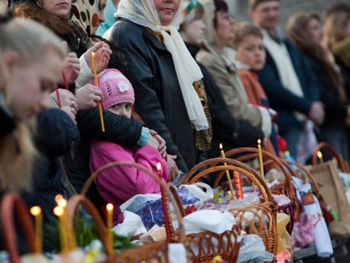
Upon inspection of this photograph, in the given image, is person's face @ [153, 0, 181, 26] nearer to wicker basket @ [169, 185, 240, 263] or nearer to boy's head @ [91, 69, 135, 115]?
boy's head @ [91, 69, 135, 115]

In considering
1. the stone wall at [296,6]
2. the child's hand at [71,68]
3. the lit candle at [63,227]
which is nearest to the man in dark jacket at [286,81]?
the child's hand at [71,68]

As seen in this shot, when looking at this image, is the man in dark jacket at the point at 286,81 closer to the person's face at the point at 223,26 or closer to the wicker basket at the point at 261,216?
the person's face at the point at 223,26

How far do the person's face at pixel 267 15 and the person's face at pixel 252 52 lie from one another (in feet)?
3.36

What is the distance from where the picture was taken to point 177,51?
7500 mm

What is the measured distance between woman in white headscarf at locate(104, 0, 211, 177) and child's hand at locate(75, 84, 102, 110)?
760 millimetres

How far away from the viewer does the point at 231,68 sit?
9.14 meters

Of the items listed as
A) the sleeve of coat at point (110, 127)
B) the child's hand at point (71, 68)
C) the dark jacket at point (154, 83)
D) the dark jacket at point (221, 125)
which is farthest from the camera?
the dark jacket at point (221, 125)

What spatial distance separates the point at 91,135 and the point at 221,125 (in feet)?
6.64

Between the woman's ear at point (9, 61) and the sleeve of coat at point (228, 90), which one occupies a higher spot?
the woman's ear at point (9, 61)

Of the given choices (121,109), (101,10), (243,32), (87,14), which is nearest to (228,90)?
(243,32)

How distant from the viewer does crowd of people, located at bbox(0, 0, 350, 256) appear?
15.2 ft

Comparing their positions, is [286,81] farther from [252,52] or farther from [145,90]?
[145,90]

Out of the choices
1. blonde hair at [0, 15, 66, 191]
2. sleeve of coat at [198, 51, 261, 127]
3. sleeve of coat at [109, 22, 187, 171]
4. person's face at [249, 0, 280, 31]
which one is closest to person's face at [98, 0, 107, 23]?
sleeve of coat at [109, 22, 187, 171]

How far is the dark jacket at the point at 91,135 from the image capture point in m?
6.46
